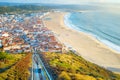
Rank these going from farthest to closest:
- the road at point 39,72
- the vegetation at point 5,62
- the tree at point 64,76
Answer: the vegetation at point 5,62 → the road at point 39,72 → the tree at point 64,76

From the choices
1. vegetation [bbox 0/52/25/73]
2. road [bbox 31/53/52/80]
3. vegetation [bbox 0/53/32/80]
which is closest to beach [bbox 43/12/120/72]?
road [bbox 31/53/52/80]

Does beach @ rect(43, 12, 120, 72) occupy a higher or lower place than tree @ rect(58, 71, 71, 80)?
lower

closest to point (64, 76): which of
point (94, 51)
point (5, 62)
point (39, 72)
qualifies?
point (39, 72)

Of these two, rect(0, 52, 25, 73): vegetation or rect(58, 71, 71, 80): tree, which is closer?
rect(58, 71, 71, 80): tree

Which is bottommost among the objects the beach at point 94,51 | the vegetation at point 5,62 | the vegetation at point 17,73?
the beach at point 94,51

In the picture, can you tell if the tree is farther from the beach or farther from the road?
the beach

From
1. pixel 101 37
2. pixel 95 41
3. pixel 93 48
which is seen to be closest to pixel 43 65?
pixel 93 48

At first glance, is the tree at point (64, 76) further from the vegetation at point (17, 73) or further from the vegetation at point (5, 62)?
the vegetation at point (5, 62)

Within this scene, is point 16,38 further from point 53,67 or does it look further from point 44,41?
point 53,67

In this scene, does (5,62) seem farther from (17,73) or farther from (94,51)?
(94,51)

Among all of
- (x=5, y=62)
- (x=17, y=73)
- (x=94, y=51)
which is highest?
(x=17, y=73)

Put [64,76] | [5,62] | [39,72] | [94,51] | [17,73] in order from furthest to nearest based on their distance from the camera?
1. [94,51]
2. [5,62]
3. [39,72]
4. [17,73]
5. [64,76]

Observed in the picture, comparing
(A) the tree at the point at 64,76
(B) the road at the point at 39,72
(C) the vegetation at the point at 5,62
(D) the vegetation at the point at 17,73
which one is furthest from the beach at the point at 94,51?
(D) the vegetation at the point at 17,73
